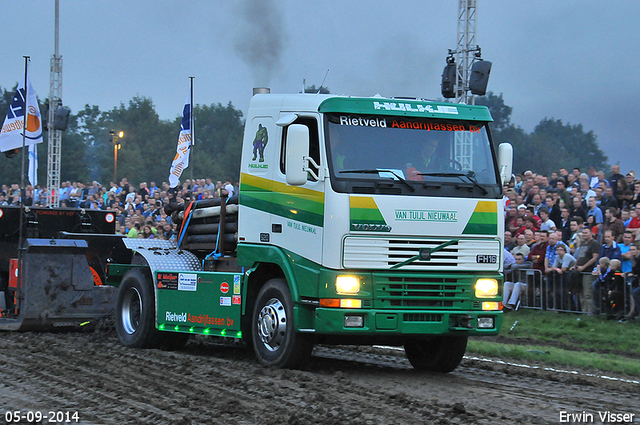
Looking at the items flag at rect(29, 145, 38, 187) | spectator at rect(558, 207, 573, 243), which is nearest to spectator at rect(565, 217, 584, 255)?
spectator at rect(558, 207, 573, 243)

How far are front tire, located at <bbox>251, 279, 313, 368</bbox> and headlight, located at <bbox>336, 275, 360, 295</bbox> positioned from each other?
71 cm

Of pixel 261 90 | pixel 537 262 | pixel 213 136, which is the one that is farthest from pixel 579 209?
pixel 213 136

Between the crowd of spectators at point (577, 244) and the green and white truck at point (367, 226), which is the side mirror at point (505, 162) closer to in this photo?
the green and white truck at point (367, 226)

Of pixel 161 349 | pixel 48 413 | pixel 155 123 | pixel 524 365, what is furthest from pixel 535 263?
pixel 155 123

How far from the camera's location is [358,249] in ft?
28.9

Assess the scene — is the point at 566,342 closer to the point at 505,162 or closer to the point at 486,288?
the point at 486,288

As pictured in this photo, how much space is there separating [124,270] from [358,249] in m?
5.00

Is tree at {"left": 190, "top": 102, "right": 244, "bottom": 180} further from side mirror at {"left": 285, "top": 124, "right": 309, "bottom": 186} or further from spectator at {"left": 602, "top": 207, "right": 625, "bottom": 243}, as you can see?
side mirror at {"left": 285, "top": 124, "right": 309, "bottom": 186}

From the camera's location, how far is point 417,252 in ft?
29.4

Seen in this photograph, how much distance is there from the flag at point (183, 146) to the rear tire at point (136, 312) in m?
9.19

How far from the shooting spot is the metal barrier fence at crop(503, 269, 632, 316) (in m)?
14.9

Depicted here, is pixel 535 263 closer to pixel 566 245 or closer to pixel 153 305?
pixel 566 245

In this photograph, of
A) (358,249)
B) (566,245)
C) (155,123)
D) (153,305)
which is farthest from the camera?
(155,123)

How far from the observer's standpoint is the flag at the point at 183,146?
70.0 ft
